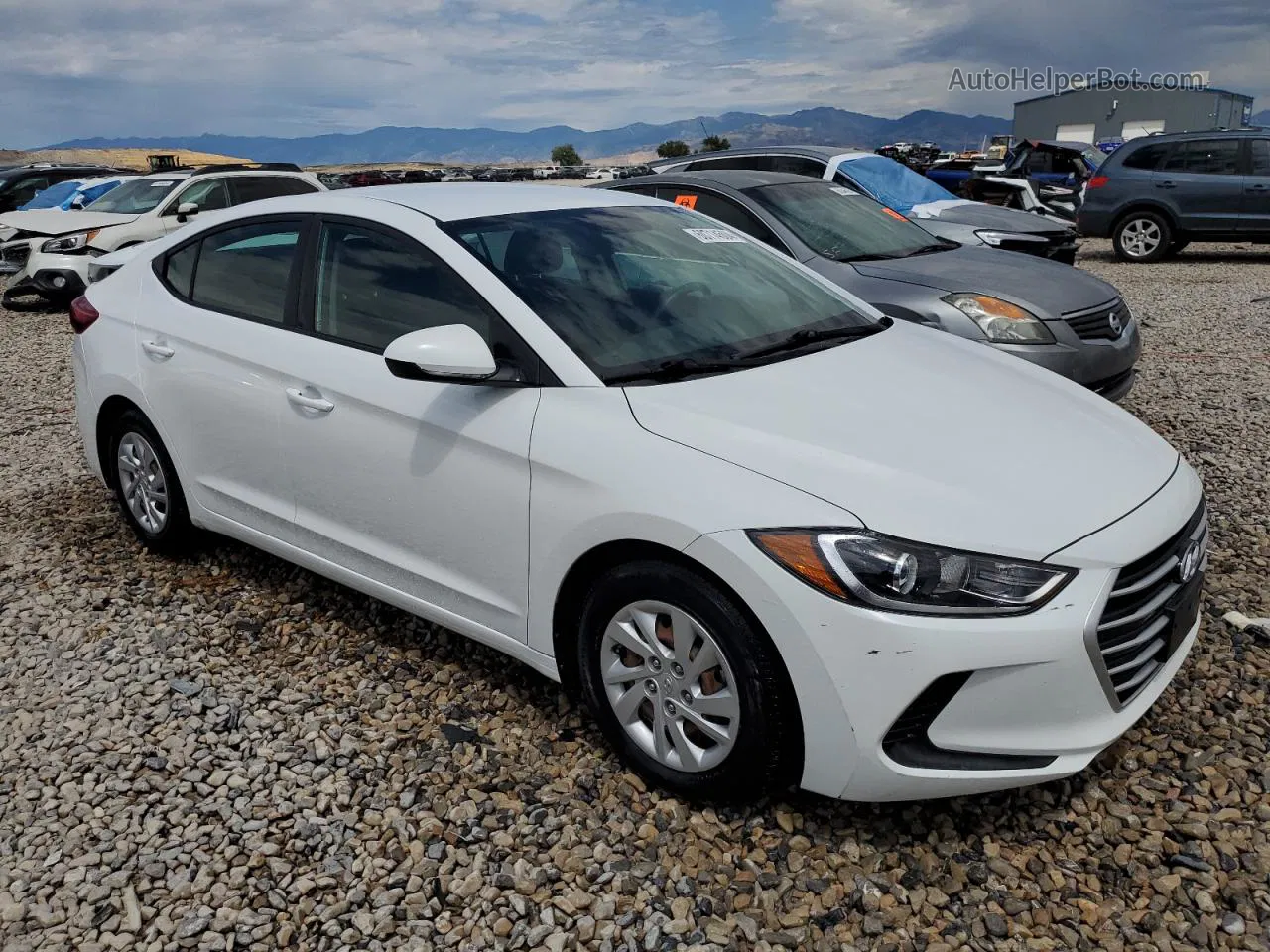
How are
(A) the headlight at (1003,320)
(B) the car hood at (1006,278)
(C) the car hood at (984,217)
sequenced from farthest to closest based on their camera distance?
(C) the car hood at (984,217) → (B) the car hood at (1006,278) → (A) the headlight at (1003,320)

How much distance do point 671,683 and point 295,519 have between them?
165 cm

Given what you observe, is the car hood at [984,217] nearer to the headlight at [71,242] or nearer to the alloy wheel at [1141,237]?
the alloy wheel at [1141,237]

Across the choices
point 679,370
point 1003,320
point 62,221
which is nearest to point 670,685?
point 679,370

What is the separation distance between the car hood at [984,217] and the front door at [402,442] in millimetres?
6502

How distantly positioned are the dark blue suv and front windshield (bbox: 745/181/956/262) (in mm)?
8608

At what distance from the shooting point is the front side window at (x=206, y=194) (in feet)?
41.2

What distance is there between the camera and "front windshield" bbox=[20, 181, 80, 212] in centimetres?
1543

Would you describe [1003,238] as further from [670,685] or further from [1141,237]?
[670,685]

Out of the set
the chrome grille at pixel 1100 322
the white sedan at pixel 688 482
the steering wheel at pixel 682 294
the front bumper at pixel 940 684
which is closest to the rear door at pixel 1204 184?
the chrome grille at pixel 1100 322

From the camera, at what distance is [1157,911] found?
2.35 meters

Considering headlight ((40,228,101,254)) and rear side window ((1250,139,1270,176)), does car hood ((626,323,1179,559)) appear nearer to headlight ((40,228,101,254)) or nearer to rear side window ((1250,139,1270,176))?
headlight ((40,228,101,254))

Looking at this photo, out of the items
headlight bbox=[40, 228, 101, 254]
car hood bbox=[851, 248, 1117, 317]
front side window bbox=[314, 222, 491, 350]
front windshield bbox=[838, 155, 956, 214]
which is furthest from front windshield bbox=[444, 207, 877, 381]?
headlight bbox=[40, 228, 101, 254]

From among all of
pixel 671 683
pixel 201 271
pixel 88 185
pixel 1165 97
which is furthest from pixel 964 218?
pixel 1165 97

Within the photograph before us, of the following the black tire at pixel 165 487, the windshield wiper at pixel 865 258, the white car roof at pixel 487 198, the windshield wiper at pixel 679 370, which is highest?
the white car roof at pixel 487 198
